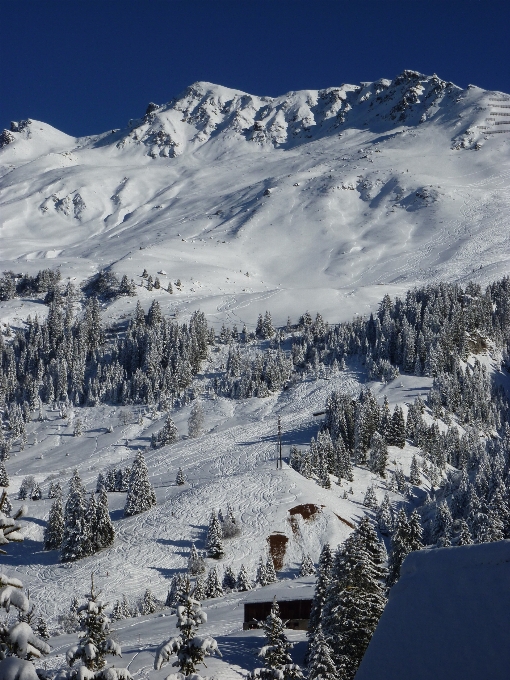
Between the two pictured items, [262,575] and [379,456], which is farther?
[379,456]

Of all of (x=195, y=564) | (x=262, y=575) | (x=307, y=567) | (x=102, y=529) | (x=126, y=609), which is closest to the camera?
(x=126, y=609)

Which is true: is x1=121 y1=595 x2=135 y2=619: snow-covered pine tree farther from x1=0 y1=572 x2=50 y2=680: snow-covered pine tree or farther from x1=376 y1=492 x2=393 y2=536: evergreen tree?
x1=0 y1=572 x2=50 y2=680: snow-covered pine tree

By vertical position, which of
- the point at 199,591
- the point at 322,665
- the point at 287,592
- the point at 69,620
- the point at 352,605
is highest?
the point at 352,605

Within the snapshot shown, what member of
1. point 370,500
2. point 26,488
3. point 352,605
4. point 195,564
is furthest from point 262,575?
point 26,488

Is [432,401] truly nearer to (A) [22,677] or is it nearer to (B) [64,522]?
(B) [64,522]

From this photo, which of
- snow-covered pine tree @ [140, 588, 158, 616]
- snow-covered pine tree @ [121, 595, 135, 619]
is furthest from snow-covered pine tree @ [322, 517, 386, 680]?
snow-covered pine tree @ [121, 595, 135, 619]

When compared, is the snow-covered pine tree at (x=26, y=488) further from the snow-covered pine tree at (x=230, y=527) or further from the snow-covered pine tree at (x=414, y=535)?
the snow-covered pine tree at (x=414, y=535)

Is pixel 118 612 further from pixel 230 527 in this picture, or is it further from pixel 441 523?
pixel 441 523

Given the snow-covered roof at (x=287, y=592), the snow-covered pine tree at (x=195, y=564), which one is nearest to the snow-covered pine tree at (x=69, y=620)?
the snow-covered pine tree at (x=195, y=564)
